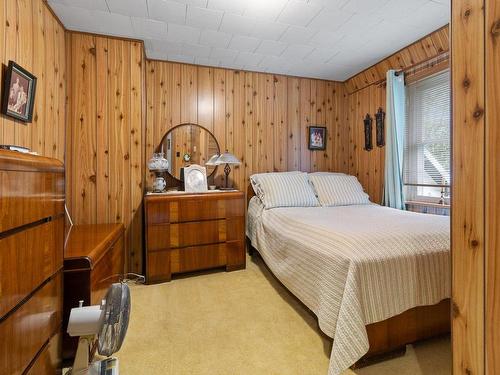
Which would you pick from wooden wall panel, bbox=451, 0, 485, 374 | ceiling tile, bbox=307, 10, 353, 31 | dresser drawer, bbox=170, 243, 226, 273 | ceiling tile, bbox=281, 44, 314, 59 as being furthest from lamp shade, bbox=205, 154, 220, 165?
wooden wall panel, bbox=451, 0, 485, 374

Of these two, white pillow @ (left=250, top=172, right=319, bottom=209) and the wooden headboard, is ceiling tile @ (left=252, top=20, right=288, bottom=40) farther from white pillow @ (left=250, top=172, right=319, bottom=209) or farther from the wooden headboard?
the wooden headboard

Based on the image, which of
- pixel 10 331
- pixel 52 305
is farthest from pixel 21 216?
pixel 52 305

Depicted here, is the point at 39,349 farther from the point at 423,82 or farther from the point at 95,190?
the point at 423,82

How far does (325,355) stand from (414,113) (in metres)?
2.55

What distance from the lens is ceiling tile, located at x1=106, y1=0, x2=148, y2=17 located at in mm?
1888

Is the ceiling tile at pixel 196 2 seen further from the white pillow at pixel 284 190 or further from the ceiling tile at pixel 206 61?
the white pillow at pixel 284 190

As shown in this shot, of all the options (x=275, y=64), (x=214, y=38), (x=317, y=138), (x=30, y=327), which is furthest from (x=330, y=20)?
(x=30, y=327)

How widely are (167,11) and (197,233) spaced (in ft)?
6.21

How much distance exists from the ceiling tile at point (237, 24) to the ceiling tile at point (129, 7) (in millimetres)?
627

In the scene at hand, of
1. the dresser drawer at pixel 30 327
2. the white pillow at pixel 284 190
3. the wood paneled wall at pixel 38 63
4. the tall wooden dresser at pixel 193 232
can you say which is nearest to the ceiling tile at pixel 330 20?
the white pillow at pixel 284 190

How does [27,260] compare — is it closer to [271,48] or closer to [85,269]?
[85,269]

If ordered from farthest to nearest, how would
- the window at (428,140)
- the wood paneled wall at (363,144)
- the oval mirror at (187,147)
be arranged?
the wood paneled wall at (363,144) → the oval mirror at (187,147) → the window at (428,140)

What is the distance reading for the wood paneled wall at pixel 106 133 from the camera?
7.61 feet

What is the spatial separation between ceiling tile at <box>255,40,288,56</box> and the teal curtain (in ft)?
3.90
